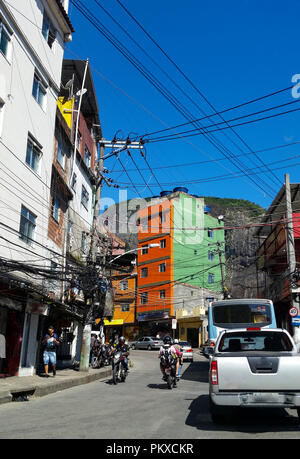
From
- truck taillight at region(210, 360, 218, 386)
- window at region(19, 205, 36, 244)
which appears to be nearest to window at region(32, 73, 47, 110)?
window at region(19, 205, 36, 244)

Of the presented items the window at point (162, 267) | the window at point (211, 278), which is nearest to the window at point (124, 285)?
the window at point (162, 267)

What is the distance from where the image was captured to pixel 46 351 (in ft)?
51.8

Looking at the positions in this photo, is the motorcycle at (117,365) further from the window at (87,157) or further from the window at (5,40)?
the window at (87,157)

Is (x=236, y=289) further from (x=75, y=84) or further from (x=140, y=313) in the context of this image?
(x=75, y=84)

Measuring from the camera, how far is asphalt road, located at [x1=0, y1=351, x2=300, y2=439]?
6.39 meters

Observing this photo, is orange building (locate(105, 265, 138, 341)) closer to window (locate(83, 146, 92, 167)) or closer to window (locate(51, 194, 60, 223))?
window (locate(83, 146, 92, 167))

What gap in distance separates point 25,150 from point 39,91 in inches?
143

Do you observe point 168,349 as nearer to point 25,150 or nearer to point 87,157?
point 25,150

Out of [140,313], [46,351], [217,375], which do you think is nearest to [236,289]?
[140,313]

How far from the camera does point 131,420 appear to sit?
7.68 meters

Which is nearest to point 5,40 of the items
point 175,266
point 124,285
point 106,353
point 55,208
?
point 55,208

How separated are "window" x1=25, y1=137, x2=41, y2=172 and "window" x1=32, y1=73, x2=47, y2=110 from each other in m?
2.11

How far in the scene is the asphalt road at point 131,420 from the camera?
6387 millimetres
